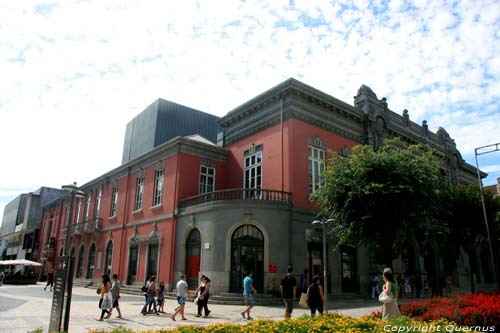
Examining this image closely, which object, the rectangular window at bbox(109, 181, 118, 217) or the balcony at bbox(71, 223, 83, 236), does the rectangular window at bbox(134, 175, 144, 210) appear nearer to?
the rectangular window at bbox(109, 181, 118, 217)

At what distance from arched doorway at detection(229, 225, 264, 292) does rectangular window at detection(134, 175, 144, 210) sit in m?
10.8

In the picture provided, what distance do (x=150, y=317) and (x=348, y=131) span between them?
685 inches

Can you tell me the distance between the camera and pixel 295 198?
21.2 m

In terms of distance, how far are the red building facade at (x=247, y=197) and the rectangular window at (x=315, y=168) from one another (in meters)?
0.06

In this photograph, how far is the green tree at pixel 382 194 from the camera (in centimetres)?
1684

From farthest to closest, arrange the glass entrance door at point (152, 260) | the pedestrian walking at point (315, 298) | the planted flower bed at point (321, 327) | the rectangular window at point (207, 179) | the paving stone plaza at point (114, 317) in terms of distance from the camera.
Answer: the rectangular window at point (207, 179) → the glass entrance door at point (152, 260) → the pedestrian walking at point (315, 298) → the paving stone plaza at point (114, 317) → the planted flower bed at point (321, 327)

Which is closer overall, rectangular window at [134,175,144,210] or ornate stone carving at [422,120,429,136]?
rectangular window at [134,175,144,210]

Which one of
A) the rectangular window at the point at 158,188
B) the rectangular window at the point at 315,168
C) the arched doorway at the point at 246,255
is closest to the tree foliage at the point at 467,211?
the rectangular window at the point at 315,168

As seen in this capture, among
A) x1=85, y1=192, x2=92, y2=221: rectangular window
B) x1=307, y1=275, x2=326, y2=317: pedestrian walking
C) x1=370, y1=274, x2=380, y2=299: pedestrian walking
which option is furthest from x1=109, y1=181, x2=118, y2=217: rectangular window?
x1=307, y1=275, x2=326, y2=317: pedestrian walking

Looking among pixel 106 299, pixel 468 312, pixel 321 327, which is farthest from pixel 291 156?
pixel 321 327

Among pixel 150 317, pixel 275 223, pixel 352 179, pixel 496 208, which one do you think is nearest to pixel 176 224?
pixel 275 223

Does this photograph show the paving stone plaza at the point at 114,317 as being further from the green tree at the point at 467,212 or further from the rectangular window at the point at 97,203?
the rectangular window at the point at 97,203

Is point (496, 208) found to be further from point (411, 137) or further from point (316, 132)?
point (316, 132)

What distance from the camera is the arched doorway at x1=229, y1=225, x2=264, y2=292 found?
778 inches
